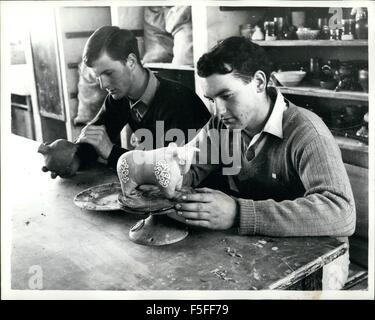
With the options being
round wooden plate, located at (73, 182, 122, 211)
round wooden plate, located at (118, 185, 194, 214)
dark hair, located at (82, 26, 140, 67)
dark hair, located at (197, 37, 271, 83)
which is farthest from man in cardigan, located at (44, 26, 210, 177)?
round wooden plate, located at (118, 185, 194, 214)

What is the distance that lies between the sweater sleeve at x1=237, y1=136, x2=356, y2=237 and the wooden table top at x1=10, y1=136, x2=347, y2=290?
22mm

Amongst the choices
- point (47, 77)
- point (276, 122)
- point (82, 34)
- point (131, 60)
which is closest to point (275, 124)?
point (276, 122)

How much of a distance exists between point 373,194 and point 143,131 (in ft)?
2.54

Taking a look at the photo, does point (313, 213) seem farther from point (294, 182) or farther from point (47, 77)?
point (47, 77)

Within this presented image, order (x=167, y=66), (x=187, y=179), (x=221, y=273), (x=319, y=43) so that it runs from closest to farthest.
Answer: (x=221, y=273)
(x=187, y=179)
(x=319, y=43)
(x=167, y=66)

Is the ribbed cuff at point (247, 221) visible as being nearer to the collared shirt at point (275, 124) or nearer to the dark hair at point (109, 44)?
the collared shirt at point (275, 124)

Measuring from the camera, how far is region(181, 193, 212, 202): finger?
2.99 feet

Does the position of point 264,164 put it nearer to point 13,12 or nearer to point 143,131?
point 143,131

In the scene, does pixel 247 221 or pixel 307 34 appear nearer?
pixel 247 221

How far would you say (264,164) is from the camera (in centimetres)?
110

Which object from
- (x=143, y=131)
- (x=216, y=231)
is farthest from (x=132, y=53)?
(x=216, y=231)

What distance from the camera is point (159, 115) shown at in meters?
1.40

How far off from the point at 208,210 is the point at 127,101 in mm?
708

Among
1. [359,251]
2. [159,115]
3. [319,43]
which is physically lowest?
[359,251]
